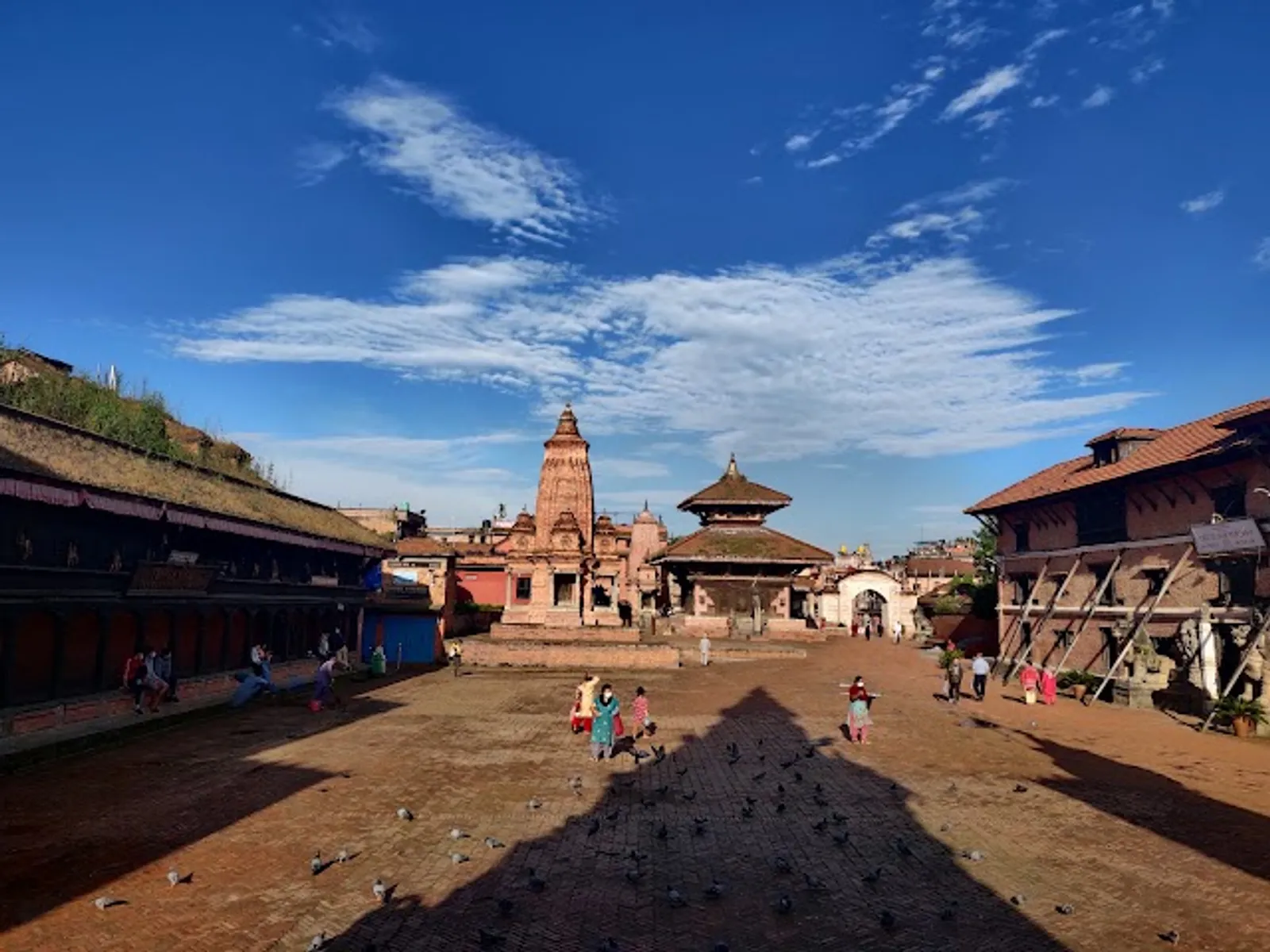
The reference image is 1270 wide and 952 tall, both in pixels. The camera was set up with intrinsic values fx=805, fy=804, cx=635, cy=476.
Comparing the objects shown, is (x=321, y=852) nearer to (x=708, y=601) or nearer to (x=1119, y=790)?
(x=1119, y=790)

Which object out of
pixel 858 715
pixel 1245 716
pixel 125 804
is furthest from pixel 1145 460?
pixel 125 804

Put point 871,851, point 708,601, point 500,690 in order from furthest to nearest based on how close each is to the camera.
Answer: point 708,601 < point 500,690 < point 871,851

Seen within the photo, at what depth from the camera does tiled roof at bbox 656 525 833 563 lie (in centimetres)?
4131

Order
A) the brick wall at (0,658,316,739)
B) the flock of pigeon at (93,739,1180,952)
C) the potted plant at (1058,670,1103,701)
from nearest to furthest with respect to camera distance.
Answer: the flock of pigeon at (93,739,1180,952) → the brick wall at (0,658,316,739) → the potted plant at (1058,670,1103,701)

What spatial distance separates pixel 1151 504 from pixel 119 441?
3016 centimetres

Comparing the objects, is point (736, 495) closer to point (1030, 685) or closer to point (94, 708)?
point (1030, 685)

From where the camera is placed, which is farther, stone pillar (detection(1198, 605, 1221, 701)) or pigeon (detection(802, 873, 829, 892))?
stone pillar (detection(1198, 605, 1221, 701))

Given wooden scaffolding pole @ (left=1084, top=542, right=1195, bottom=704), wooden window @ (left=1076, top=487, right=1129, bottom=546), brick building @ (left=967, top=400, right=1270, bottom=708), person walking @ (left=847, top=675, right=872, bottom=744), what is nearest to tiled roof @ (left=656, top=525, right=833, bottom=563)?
brick building @ (left=967, top=400, right=1270, bottom=708)

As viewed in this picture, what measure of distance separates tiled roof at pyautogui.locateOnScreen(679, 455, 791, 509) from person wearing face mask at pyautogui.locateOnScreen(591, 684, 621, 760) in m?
30.0

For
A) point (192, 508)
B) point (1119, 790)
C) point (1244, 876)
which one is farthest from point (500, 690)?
point (1244, 876)

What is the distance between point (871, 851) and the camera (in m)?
10.2

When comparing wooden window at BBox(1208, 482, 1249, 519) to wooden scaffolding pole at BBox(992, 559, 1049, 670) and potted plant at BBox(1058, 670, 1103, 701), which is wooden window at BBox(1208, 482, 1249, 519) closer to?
potted plant at BBox(1058, 670, 1103, 701)

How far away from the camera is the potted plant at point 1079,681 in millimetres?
24906

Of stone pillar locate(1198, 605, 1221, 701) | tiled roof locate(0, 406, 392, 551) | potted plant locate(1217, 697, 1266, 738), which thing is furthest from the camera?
stone pillar locate(1198, 605, 1221, 701)
